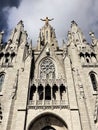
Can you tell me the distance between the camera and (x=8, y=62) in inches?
972

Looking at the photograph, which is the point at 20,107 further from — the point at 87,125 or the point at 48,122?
the point at 87,125

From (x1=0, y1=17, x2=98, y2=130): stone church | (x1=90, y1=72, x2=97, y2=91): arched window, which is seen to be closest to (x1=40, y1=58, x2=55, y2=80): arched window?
(x1=0, y1=17, x2=98, y2=130): stone church

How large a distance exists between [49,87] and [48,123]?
14.1 feet

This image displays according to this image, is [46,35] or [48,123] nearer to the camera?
[48,123]

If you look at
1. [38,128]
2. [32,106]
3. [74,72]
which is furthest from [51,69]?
[38,128]

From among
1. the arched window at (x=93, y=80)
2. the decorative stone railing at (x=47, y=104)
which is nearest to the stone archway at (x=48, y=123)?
the decorative stone railing at (x=47, y=104)

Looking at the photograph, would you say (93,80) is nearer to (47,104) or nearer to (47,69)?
(47,69)

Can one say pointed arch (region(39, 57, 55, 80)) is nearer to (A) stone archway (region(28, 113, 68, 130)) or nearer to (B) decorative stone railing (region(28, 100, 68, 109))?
(B) decorative stone railing (region(28, 100, 68, 109))

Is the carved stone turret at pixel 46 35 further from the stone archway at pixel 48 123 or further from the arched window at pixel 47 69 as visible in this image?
the stone archway at pixel 48 123

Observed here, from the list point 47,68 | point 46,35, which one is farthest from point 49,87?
point 46,35

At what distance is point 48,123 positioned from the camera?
1839 cm

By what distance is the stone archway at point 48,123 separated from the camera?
1808 cm

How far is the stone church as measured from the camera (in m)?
17.7

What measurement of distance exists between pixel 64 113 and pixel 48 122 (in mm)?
1884
